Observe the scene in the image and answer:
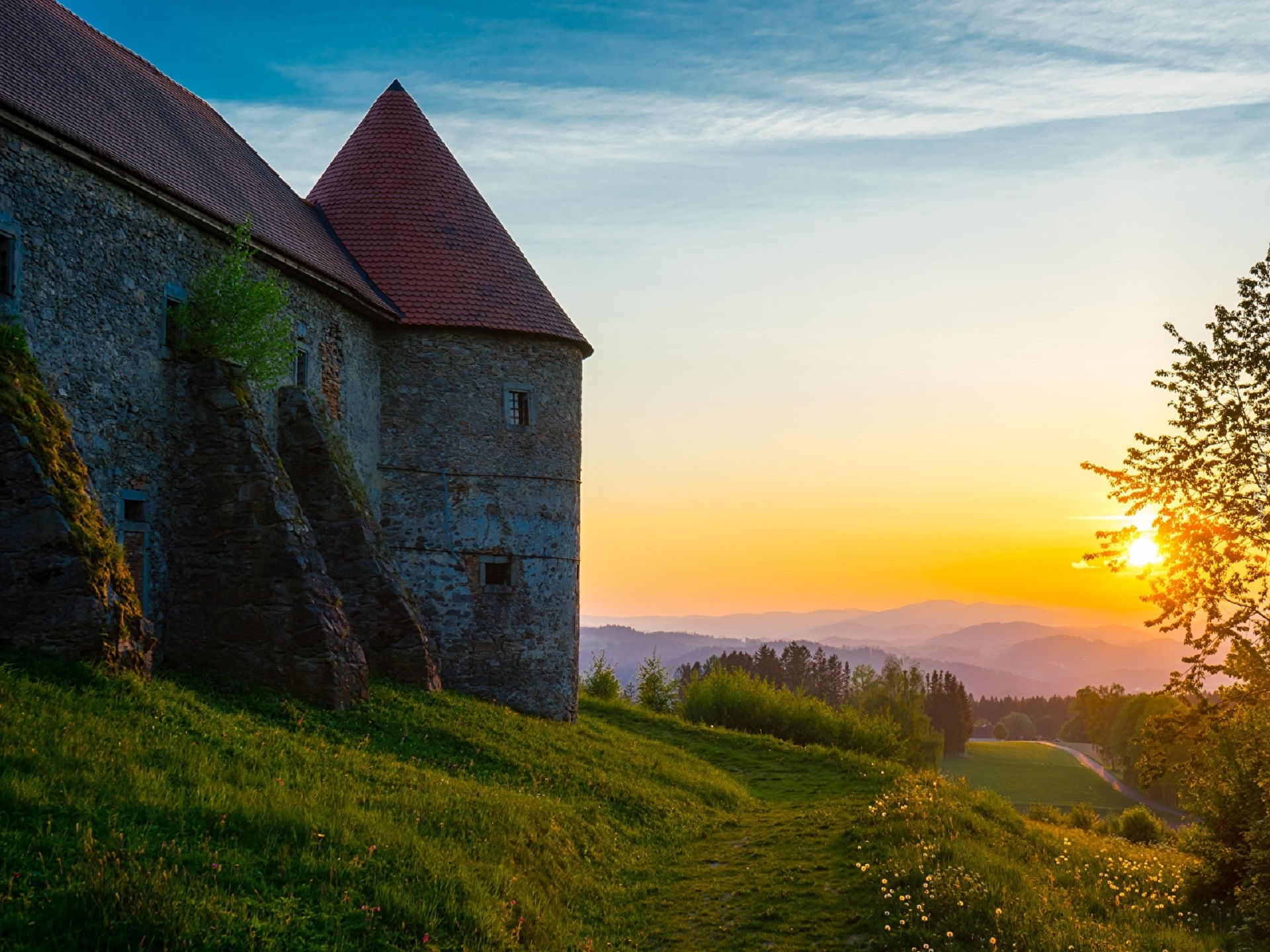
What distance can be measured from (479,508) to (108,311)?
932 cm

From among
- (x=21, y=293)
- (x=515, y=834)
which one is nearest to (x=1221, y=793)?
(x=515, y=834)

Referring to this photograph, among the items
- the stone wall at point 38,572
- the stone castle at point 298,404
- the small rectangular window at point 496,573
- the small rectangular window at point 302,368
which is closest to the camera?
the stone wall at point 38,572

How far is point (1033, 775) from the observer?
95.6m

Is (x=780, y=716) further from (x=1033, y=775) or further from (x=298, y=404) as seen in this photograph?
(x=1033, y=775)

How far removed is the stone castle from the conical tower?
0.05 metres

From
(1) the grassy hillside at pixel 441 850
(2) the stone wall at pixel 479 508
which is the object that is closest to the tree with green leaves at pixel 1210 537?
(1) the grassy hillside at pixel 441 850

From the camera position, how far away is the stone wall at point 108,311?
13.5m

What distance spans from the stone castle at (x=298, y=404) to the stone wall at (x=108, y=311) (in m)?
0.04

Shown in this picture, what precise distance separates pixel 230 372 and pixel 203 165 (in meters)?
4.66

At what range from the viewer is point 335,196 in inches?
987

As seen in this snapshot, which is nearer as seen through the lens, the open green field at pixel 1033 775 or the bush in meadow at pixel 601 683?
the bush in meadow at pixel 601 683

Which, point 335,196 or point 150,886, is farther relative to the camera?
point 335,196

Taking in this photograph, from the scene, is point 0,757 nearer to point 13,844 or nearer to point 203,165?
point 13,844

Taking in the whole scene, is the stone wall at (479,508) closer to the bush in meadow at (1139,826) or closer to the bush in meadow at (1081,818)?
the bush in meadow at (1139,826)
